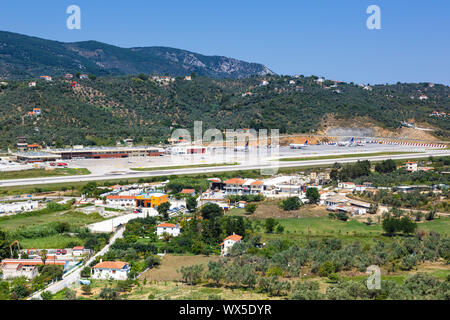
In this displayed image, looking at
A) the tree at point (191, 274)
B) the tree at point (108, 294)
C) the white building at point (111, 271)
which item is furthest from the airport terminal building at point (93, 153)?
the tree at point (108, 294)

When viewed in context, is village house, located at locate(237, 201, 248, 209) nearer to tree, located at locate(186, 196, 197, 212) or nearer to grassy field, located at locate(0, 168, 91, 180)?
tree, located at locate(186, 196, 197, 212)

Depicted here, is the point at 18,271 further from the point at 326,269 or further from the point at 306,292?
the point at 326,269

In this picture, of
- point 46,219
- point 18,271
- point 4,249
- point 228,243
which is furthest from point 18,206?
point 228,243

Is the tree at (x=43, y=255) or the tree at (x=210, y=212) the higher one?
the tree at (x=210, y=212)

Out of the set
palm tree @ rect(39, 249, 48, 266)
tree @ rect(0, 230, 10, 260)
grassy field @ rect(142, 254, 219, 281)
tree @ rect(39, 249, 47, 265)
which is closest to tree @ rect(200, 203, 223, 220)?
grassy field @ rect(142, 254, 219, 281)

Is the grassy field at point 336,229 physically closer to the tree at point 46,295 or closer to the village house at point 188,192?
the village house at point 188,192

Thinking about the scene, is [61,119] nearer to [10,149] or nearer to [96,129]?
[96,129]

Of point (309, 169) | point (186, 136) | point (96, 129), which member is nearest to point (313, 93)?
point (186, 136)
